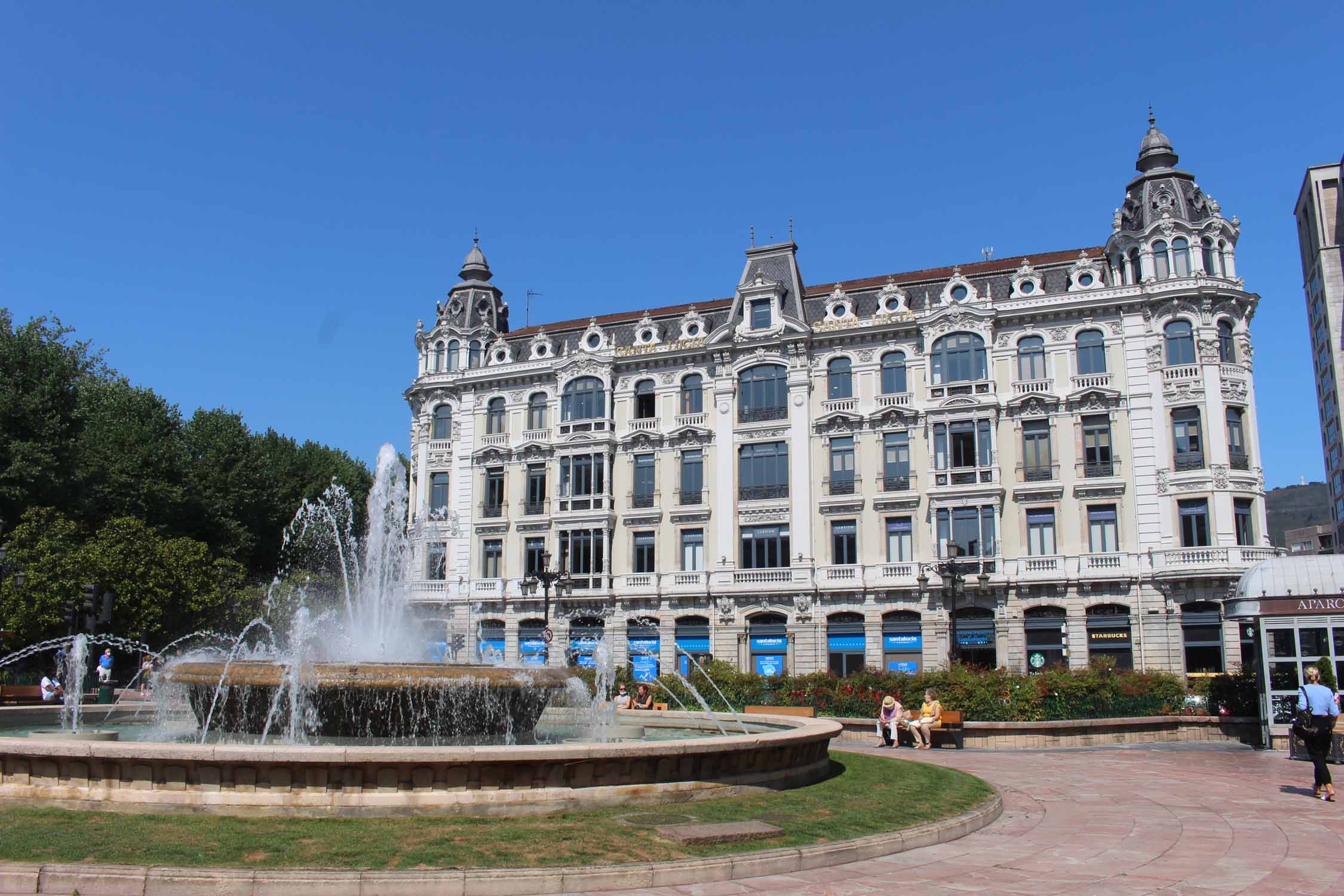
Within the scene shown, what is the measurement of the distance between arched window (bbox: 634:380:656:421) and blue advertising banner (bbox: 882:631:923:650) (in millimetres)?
14124

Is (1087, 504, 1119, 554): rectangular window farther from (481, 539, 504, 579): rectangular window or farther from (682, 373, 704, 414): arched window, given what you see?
(481, 539, 504, 579): rectangular window

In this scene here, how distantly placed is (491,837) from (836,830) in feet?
11.2

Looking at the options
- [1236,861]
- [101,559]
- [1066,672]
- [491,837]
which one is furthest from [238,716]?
[101,559]

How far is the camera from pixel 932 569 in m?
38.7

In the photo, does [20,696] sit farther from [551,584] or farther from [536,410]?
[536,410]

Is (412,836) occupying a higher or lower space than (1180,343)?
lower

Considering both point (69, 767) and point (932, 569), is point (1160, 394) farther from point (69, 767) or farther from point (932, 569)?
point (69, 767)

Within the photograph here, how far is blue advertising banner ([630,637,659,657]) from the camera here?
4250 cm

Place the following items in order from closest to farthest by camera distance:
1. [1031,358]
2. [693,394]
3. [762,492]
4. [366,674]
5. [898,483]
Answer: [366,674], [1031,358], [898,483], [762,492], [693,394]

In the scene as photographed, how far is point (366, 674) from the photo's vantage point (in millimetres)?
12375

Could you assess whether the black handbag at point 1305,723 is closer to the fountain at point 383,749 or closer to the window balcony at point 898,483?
the fountain at point 383,749

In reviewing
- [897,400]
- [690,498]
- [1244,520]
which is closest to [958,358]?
[897,400]

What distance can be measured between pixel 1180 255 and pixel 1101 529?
35.1ft

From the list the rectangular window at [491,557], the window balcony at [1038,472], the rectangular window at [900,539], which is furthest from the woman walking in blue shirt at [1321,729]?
the rectangular window at [491,557]
